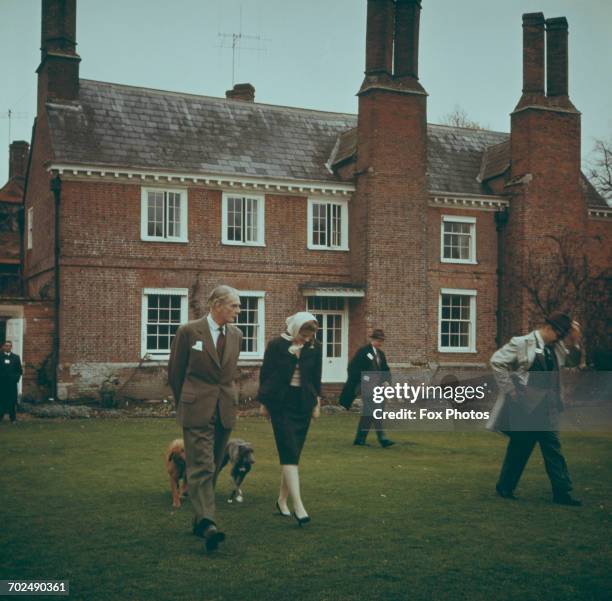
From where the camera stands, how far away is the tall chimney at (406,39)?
96.6 feet

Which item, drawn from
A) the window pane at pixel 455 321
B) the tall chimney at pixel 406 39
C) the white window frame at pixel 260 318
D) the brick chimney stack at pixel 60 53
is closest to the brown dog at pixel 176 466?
the white window frame at pixel 260 318

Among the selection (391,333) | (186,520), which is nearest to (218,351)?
(186,520)

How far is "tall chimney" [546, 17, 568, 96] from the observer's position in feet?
102

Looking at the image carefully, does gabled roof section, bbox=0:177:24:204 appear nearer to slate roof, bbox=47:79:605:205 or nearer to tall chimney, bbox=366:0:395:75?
slate roof, bbox=47:79:605:205

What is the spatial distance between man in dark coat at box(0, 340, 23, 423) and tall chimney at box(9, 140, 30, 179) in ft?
74.2

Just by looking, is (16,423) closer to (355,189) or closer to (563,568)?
(355,189)

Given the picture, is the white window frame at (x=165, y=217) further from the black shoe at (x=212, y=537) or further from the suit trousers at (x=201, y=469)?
the black shoe at (x=212, y=537)

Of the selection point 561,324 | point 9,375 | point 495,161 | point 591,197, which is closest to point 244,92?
point 495,161

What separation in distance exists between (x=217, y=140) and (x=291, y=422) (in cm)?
2145

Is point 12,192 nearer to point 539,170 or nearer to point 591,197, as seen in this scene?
point 539,170

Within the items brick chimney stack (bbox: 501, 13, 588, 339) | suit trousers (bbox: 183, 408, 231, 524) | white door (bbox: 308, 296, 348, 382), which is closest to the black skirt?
suit trousers (bbox: 183, 408, 231, 524)

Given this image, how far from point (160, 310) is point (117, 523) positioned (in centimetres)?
1843

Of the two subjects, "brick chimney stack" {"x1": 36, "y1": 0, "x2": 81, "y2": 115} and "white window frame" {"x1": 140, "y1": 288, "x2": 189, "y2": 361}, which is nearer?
"white window frame" {"x1": 140, "y1": 288, "x2": 189, "y2": 361}

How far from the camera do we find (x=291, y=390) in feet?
30.4
